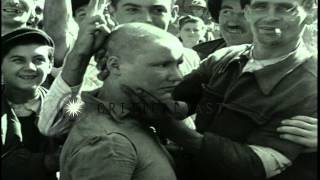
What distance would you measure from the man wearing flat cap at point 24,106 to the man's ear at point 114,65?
66 cm

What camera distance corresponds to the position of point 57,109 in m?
2.36

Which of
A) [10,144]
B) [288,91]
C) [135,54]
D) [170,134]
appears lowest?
[10,144]

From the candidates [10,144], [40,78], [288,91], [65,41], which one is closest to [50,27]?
[65,41]

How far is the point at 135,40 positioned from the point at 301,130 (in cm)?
78

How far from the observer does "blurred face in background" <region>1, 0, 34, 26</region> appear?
116 inches

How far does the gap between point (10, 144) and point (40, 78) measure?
343 millimetres

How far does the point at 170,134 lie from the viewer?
7.18 feet

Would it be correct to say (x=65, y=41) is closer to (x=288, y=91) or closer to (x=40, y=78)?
(x=40, y=78)

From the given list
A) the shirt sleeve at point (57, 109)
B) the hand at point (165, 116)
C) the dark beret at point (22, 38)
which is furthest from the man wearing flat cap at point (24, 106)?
the hand at point (165, 116)

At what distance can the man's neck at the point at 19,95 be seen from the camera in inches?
105

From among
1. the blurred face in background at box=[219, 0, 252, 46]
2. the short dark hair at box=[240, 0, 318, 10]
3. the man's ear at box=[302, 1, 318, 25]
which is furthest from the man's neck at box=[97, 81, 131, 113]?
the blurred face in background at box=[219, 0, 252, 46]

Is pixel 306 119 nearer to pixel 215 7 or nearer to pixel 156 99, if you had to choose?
pixel 156 99

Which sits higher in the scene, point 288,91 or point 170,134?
point 288,91

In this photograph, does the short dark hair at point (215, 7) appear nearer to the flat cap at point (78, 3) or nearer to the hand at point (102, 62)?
the flat cap at point (78, 3)
